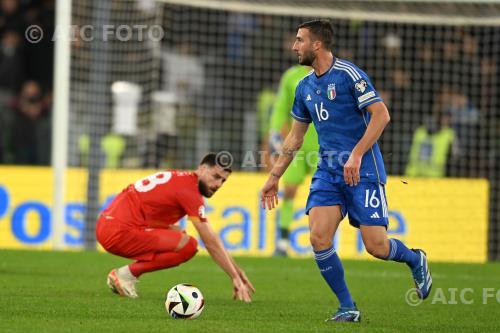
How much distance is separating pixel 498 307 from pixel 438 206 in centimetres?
678

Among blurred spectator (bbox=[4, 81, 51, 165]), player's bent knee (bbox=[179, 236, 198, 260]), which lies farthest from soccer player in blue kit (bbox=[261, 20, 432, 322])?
blurred spectator (bbox=[4, 81, 51, 165])

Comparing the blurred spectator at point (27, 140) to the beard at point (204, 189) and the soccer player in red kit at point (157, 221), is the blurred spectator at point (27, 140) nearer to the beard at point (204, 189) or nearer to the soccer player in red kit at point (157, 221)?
the soccer player in red kit at point (157, 221)

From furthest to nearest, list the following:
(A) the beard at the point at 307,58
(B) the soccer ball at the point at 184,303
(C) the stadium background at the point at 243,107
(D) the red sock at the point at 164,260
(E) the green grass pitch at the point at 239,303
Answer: (C) the stadium background at the point at 243,107, (D) the red sock at the point at 164,260, (A) the beard at the point at 307,58, (B) the soccer ball at the point at 184,303, (E) the green grass pitch at the point at 239,303

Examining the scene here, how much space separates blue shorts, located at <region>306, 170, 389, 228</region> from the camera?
24.6 ft

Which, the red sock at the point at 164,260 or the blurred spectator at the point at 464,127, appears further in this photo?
the blurred spectator at the point at 464,127

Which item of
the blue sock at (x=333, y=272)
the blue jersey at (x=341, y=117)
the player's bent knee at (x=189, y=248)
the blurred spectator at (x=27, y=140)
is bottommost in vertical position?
the blurred spectator at (x=27, y=140)

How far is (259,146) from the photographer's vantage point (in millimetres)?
17766

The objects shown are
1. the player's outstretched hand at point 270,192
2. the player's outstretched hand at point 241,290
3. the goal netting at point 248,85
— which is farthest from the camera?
the goal netting at point 248,85

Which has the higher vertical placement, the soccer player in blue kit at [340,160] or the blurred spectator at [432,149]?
the soccer player in blue kit at [340,160]

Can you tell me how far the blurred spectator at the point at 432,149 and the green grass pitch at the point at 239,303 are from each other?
14.6 ft

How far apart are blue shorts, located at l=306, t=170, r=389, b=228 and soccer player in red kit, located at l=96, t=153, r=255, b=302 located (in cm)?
131

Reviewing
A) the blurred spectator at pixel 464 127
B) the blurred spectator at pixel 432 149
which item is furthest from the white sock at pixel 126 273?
the blurred spectator at pixel 464 127

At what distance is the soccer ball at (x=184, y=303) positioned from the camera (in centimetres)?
740

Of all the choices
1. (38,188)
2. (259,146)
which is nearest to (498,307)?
(38,188)
